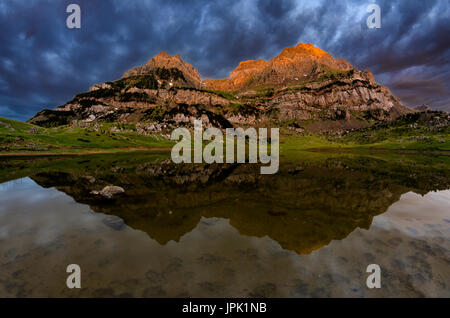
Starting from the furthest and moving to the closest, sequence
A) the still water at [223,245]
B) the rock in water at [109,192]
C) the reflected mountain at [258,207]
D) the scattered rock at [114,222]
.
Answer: the rock in water at [109,192]
the scattered rock at [114,222]
the reflected mountain at [258,207]
the still water at [223,245]

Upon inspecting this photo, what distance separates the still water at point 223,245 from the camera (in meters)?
8.77

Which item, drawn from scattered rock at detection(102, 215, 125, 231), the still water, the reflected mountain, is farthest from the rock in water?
scattered rock at detection(102, 215, 125, 231)

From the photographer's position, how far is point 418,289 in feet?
28.4

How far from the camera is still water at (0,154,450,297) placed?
8.77 m

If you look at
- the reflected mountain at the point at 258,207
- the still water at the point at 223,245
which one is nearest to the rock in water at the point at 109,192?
the reflected mountain at the point at 258,207

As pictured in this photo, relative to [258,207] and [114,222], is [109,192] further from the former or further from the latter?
[258,207]

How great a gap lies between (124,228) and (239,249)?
876 centimetres

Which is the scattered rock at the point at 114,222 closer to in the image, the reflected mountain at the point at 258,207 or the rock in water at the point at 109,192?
the reflected mountain at the point at 258,207

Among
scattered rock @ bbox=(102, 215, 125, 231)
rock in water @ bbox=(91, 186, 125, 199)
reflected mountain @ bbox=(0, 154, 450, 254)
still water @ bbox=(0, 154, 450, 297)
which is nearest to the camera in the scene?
still water @ bbox=(0, 154, 450, 297)

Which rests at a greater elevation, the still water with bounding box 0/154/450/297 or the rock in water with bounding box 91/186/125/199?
the rock in water with bounding box 91/186/125/199

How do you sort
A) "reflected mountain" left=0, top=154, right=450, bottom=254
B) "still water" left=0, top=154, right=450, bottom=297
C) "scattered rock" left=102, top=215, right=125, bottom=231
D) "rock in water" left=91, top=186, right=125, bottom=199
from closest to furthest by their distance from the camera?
1. "still water" left=0, top=154, right=450, bottom=297
2. "reflected mountain" left=0, top=154, right=450, bottom=254
3. "scattered rock" left=102, top=215, right=125, bottom=231
4. "rock in water" left=91, top=186, right=125, bottom=199

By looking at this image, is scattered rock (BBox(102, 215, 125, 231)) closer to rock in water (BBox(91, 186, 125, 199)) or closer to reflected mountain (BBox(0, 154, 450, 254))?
reflected mountain (BBox(0, 154, 450, 254))

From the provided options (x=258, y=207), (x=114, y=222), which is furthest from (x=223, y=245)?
(x=114, y=222)
